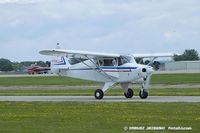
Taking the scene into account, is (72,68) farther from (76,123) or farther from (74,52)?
(76,123)

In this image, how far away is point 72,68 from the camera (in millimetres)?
36156

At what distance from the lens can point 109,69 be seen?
112 ft

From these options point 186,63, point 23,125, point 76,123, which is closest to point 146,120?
point 76,123

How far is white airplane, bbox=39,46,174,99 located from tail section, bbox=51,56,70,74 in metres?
0.73

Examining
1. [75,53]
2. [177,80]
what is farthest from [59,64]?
[177,80]

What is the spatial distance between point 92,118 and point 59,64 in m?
18.4

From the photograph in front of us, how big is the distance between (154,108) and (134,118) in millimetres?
4276

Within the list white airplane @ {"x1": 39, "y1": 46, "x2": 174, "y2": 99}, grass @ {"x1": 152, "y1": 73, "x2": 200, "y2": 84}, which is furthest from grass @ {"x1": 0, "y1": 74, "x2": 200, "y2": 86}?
white airplane @ {"x1": 39, "y1": 46, "x2": 174, "y2": 99}

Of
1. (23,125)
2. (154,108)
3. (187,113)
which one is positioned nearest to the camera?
(23,125)

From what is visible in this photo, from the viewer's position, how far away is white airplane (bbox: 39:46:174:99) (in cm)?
3266

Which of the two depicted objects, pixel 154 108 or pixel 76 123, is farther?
pixel 154 108

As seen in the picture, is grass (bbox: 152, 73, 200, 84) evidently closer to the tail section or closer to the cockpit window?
the tail section

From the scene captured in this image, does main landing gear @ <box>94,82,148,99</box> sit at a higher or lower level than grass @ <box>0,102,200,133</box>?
higher

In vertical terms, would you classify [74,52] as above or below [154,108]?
above
